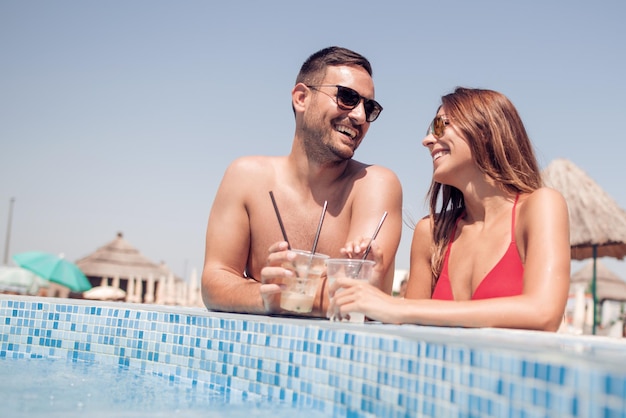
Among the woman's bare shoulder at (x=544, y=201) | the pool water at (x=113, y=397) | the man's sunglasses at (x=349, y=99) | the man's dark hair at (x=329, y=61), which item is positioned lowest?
the pool water at (x=113, y=397)

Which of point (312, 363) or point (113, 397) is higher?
point (312, 363)

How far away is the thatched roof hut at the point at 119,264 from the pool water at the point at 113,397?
21005 millimetres

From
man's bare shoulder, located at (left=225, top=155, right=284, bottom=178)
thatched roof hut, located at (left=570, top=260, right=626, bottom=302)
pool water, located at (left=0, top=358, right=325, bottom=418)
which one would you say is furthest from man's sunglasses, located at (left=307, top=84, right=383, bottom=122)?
thatched roof hut, located at (left=570, top=260, right=626, bottom=302)

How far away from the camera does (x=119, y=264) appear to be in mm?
23609

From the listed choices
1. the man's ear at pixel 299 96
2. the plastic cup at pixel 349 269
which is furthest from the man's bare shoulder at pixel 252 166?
the plastic cup at pixel 349 269

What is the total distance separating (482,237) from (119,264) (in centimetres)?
2202

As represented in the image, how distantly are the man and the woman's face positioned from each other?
658 mm

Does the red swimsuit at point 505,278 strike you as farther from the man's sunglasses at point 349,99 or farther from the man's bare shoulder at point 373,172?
the man's sunglasses at point 349,99

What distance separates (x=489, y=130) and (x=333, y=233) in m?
1.27

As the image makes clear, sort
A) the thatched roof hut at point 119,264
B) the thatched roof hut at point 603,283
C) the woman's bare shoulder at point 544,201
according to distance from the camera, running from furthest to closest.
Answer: the thatched roof hut at point 603,283, the thatched roof hut at point 119,264, the woman's bare shoulder at point 544,201

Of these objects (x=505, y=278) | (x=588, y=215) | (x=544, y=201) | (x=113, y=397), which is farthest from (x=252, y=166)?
(x=588, y=215)

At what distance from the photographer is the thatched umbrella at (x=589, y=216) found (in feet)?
41.9

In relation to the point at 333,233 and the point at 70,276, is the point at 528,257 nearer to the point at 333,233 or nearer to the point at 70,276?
the point at 333,233

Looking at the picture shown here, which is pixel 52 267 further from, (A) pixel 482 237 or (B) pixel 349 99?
(A) pixel 482 237
